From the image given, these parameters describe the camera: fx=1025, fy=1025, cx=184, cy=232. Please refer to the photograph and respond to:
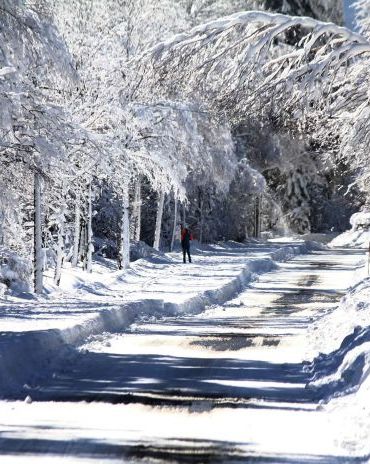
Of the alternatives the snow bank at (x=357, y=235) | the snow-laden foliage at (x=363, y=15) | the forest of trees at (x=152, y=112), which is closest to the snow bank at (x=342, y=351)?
the forest of trees at (x=152, y=112)

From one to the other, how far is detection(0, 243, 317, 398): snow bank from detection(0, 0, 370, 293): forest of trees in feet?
10.6

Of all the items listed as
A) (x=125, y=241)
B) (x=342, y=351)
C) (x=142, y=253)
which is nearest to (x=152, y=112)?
(x=125, y=241)

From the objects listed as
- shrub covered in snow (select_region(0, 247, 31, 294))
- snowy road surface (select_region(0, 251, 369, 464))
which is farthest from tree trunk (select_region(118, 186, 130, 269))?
snowy road surface (select_region(0, 251, 369, 464))

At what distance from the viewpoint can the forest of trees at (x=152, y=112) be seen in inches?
618

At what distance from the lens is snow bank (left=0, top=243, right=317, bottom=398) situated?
12.8 meters

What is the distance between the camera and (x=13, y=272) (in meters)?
26.9

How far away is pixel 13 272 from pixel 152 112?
1260cm

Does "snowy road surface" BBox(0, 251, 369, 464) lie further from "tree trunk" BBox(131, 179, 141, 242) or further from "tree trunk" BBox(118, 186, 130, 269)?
"tree trunk" BBox(131, 179, 141, 242)

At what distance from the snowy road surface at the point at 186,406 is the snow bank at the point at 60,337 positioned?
0.27 m

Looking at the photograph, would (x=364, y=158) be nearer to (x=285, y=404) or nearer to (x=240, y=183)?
(x=285, y=404)

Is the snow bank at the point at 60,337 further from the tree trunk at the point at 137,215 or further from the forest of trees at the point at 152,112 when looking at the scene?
the tree trunk at the point at 137,215

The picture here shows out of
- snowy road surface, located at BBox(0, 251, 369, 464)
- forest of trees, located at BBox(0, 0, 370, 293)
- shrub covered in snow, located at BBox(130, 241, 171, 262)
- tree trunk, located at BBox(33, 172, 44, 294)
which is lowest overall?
snowy road surface, located at BBox(0, 251, 369, 464)

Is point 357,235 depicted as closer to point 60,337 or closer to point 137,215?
point 137,215

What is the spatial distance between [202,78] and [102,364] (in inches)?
178
